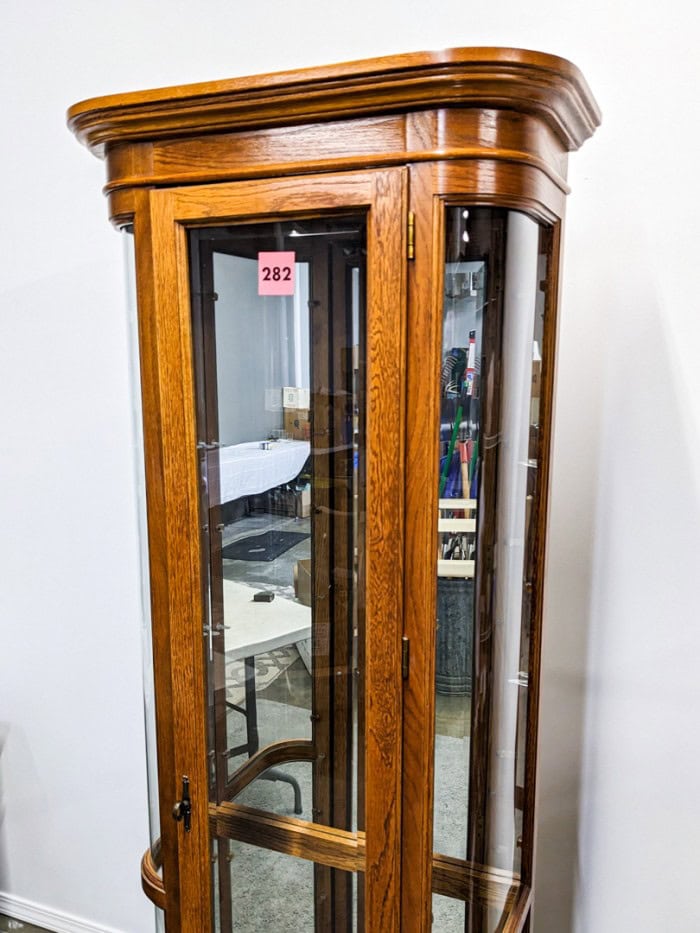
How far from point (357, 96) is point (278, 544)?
60 cm

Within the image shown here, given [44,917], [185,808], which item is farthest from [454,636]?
[44,917]

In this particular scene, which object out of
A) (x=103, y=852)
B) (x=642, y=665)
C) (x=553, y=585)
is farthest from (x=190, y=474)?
(x=103, y=852)

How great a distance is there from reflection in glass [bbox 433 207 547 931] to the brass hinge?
0.14 feet

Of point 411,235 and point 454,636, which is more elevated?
point 411,235

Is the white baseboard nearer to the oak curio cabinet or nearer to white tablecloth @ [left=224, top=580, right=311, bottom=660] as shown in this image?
the oak curio cabinet

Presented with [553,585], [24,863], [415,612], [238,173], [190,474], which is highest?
[238,173]

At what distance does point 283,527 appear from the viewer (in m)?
1.15

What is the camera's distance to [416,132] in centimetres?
90

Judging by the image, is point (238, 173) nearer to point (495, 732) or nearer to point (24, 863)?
point (495, 732)

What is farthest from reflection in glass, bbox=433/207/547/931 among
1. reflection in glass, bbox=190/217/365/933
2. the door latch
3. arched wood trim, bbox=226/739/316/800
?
the door latch

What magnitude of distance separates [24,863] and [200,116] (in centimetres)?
198

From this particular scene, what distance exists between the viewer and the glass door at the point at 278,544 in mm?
984

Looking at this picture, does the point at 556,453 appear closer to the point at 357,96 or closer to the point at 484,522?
the point at 484,522

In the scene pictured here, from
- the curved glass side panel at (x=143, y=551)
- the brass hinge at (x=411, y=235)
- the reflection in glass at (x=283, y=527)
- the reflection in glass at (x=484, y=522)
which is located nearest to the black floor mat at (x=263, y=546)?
the reflection in glass at (x=283, y=527)
